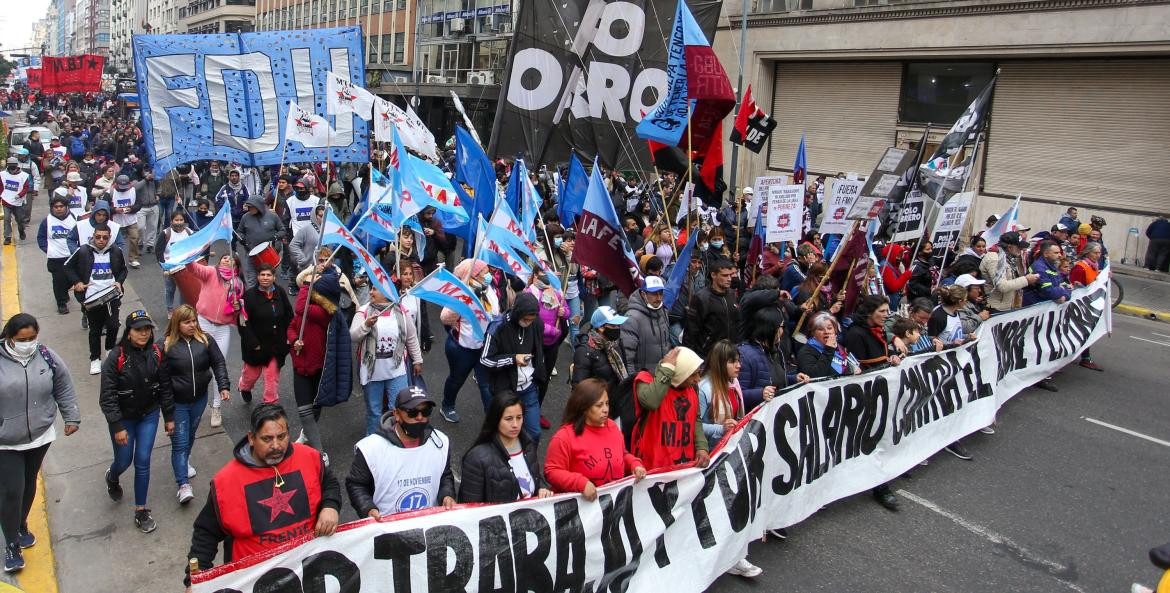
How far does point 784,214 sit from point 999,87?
14400mm

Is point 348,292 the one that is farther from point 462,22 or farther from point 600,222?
point 462,22

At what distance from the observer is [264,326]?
6.91 meters

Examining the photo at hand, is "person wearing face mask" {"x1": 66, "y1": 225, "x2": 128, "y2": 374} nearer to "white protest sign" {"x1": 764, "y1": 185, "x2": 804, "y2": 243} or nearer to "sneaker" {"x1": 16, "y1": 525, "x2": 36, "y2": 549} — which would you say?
"sneaker" {"x1": 16, "y1": 525, "x2": 36, "y2": 549}

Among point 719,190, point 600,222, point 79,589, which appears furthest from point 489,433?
point 719,190

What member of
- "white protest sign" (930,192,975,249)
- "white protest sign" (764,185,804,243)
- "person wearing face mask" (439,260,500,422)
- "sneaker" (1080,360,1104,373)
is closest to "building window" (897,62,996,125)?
"white protest sign" (930,192,975,249)

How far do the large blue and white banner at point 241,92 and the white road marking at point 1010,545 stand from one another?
715 centimetres

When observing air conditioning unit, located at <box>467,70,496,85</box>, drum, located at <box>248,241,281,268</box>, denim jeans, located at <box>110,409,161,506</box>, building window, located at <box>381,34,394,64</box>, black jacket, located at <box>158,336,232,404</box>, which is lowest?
denim jeans, located at <box>110,409,161,506</box>

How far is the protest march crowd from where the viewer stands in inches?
165

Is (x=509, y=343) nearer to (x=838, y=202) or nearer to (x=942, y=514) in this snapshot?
(x=942, y=514)

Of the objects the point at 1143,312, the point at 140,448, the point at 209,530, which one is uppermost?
the point at 209,530

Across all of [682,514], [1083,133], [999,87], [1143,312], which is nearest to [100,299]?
[682,514]

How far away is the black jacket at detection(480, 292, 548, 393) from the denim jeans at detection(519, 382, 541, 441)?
129 millimetres

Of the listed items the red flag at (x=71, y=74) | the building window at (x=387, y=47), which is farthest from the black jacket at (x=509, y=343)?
the building window at (x=387, y=47)

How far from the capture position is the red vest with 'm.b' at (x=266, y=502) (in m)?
3.66
